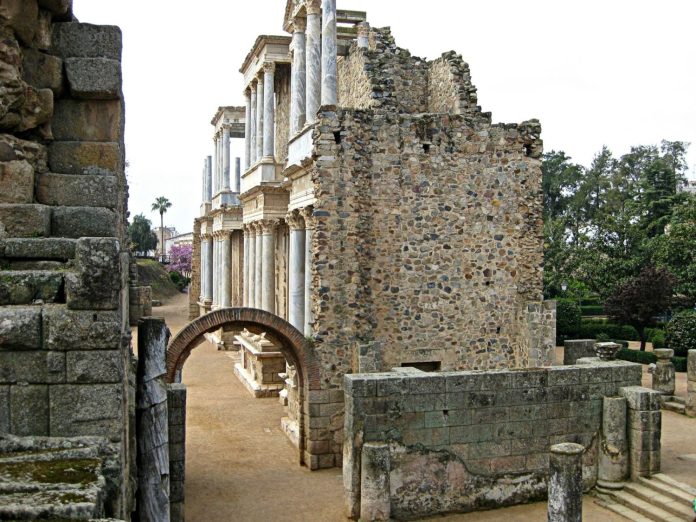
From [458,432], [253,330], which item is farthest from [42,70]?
[253,330]

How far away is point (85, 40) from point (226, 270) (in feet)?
88.1

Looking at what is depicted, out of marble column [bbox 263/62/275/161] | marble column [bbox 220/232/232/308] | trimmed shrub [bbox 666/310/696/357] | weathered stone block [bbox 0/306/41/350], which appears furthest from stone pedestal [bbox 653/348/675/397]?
weathered stone block [bbox 0/306/41/350]

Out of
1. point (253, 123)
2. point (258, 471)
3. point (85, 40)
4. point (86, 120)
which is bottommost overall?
point (258, 471)

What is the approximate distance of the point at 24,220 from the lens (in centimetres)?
602

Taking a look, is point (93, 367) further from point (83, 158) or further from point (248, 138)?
point (248, 138)

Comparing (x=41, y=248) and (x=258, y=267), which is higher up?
(x=41, y=248)

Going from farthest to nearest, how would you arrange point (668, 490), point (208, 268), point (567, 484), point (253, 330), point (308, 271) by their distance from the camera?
1. point (208, 268)
2. point (308, 271)
3. point (253, 330)
4. point (668, 490)
5. point (567, 484)

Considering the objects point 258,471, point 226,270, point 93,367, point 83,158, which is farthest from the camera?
point 226,270

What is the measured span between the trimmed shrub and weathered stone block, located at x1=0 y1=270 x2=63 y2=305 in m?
26.6

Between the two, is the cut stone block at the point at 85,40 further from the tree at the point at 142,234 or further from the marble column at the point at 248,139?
the tree at the point at 142,234

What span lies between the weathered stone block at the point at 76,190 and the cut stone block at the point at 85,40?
3.68 ft

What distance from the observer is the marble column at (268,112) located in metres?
24.1

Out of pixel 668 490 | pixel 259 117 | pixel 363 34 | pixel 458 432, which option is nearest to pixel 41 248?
pixel 458 432

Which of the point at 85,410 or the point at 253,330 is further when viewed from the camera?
the point at 253,330
